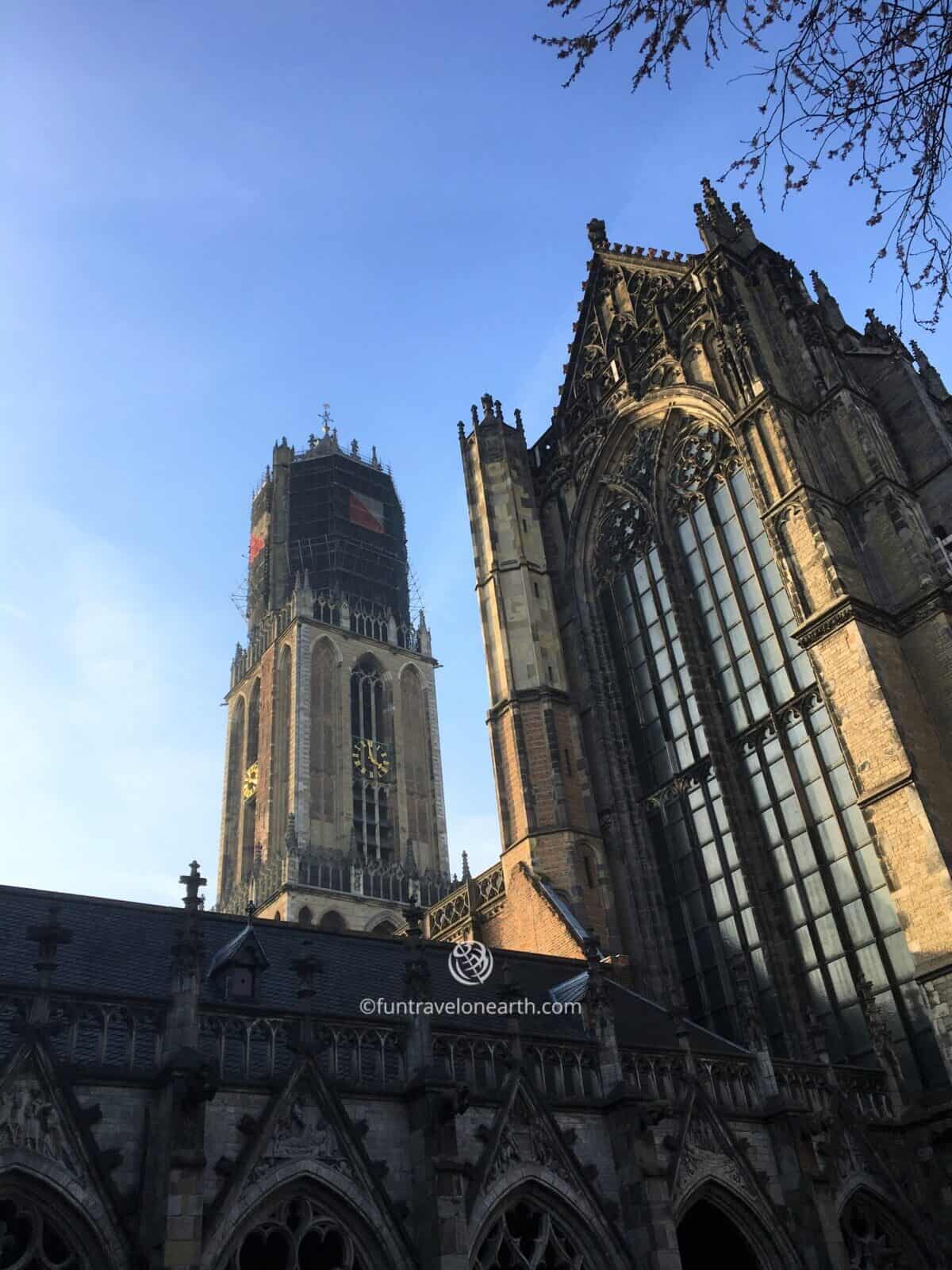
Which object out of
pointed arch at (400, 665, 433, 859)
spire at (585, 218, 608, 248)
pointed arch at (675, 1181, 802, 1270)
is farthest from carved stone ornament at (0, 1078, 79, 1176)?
pointed arch at (400, 665, 433, 859)

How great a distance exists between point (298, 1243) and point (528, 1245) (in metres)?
3.00

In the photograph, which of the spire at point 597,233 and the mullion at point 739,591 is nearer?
the mullion at point 739,591

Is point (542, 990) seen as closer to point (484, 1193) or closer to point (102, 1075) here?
point (484, 1193)

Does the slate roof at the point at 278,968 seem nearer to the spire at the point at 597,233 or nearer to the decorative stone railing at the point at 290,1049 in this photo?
the decorative stone railing at the point at 290,1049

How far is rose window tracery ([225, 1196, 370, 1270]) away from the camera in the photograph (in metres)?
10.5

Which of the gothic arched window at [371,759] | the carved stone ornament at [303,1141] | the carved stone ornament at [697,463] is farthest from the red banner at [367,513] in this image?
the carved stone ornament at [303,1141]

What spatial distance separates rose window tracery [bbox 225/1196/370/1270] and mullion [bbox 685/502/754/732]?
12828 millimetres

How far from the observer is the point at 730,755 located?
21172mm

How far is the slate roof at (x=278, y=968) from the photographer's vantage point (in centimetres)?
1308

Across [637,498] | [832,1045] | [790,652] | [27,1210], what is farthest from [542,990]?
[637,498]

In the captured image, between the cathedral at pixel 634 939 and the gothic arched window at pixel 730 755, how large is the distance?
78 millimetres

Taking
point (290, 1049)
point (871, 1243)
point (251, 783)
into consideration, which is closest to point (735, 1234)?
point (871, 1243)

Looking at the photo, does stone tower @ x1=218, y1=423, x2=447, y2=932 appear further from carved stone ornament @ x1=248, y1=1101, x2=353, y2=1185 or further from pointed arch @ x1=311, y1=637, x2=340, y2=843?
carved stone ornament @ x1=248, y1=1101, x2=353, y2=1185

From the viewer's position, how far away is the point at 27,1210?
9.56 m
